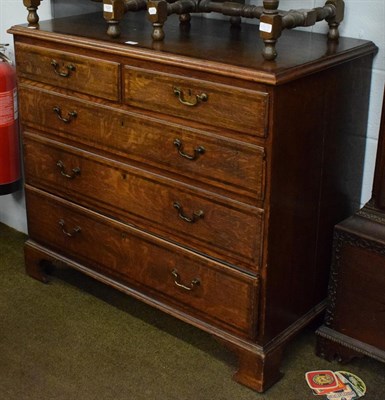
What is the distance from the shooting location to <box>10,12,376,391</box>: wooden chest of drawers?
2.39m

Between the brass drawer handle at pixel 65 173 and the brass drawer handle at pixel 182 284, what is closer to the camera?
the brass drawer handle at pixel 182 284

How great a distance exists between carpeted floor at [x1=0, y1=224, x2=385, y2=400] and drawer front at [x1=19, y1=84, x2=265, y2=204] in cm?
69

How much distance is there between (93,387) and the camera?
2670 millimetres

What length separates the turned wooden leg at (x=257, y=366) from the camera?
2.60m

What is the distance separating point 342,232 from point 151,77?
31.4 inches

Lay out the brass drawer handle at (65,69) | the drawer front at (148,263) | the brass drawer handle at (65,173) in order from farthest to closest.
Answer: the brass drawer handle at (65,173) < the brass drawer handle at (65,69) < the drawer front at (148,263)

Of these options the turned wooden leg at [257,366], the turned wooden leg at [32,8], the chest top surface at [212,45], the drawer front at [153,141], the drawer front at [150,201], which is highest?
the turned wooden leg at [32,8]

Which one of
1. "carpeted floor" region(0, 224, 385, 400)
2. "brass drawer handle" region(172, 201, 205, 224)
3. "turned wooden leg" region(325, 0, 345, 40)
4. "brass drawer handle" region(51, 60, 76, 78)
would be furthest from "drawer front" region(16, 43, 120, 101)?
"carpeted floor" region(0, 224, 385, 400)

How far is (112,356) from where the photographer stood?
2836mm

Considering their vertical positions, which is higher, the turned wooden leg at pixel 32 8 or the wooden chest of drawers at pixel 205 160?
the turned wooden leg at pixel 32 8

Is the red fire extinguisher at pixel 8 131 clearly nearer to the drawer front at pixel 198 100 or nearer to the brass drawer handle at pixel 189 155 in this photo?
the drawer front at pixel 198 100

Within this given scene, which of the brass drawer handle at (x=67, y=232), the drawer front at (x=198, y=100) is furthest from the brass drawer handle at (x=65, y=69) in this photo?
the brass drawer handle at (x=67, y=232)

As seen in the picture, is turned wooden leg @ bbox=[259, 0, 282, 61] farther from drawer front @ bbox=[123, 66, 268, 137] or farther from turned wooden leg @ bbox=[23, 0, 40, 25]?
turned wooden leg @ bbox=[23, 0, 40, 25]

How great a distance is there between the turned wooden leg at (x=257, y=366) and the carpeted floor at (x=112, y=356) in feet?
0.10
